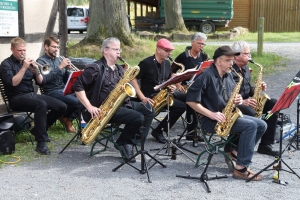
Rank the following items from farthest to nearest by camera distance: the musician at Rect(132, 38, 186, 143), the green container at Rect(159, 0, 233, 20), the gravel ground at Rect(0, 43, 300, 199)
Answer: the green container at Rect(159, 0, 233, 20) → the musician at Rect(132, 38, 186, 143) → the gravel ground at Rect(0, 43, 300, 199)

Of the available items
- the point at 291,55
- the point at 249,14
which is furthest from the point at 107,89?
the point at 249,14

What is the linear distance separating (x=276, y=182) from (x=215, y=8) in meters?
20.3

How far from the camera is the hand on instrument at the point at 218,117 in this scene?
17.0 ft

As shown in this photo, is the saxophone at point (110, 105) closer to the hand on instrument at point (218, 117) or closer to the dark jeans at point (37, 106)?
the dark jeans at point (37, 106)

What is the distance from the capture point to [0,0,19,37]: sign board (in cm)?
707

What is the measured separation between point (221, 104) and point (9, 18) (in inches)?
143

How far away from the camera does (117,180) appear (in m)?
5.20

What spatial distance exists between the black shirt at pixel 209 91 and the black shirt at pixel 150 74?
55.6 inches

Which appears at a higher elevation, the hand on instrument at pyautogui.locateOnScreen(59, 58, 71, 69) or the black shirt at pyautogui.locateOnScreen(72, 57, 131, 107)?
the hand on instrument at pyautogui.locateOnScreen(59, 58, 71, 69)

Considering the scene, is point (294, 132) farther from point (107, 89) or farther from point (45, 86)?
point (45, 86)

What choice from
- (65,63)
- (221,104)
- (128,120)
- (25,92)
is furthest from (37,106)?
(221,104)

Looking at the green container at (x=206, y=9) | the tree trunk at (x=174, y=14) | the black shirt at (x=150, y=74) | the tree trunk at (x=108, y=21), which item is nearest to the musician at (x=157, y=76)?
the black shirt at (x=150, y=74)

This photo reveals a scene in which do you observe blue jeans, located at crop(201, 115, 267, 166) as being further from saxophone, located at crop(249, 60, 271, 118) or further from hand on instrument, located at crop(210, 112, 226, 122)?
saxophone, located at crop(249, 60, 271, 118)

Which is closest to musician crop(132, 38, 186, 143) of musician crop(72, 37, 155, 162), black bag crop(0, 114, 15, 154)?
musician crop(72, 37, 155, 162)
